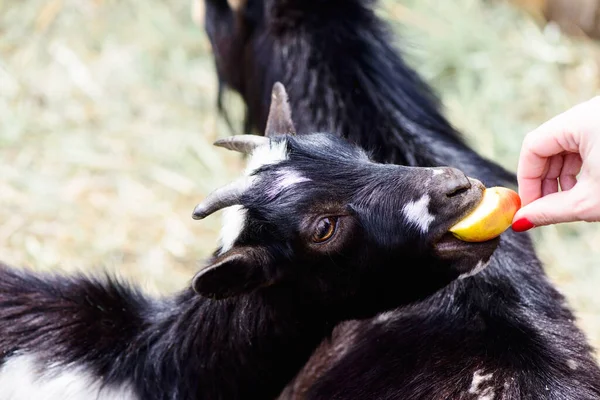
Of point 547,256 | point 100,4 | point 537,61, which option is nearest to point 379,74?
point 547,256

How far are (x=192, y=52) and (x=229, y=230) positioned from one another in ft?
10.8

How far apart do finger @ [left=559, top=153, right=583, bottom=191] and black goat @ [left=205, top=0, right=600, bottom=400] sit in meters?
0.32

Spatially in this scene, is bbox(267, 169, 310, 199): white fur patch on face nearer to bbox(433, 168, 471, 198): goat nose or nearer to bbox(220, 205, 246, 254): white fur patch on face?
bbox(220, 205, 246, 254): white fur patch on face

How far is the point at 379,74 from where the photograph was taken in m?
2.81

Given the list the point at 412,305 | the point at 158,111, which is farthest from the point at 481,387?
the point at 158,111

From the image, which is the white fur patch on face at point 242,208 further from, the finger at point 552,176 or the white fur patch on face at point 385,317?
the finger at point 552,176

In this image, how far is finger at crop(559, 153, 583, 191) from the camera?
6.72ft

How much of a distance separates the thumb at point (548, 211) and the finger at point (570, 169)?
0.48 ft

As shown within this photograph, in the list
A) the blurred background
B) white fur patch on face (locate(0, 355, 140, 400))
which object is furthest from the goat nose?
the blurred background

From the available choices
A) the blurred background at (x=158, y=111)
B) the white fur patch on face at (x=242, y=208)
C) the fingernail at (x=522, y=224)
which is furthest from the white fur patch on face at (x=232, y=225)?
the blurred background at (x=158, y=111)

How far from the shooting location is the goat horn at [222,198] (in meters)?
1.98

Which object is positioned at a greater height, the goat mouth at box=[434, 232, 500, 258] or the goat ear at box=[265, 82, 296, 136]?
the goat ear at box=[265, 82, 296, 136]

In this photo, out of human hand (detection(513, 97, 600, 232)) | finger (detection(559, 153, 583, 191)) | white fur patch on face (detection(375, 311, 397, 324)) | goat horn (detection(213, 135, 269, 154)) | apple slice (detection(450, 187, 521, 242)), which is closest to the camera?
human hand (detection(513, 97, 600, 232))

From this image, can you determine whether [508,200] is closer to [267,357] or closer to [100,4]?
[267,357]
